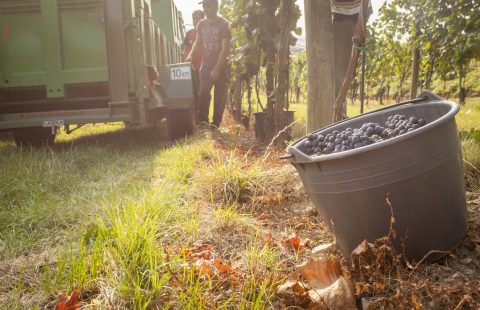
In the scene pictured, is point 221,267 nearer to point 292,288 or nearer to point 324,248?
point 292,288

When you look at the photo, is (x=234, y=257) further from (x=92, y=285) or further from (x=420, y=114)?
(x=420, y=114)

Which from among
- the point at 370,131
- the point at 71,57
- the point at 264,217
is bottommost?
the point at 264,217

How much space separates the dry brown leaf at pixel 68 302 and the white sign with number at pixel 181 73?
176 inches

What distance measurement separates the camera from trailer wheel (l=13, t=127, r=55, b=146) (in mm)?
5997

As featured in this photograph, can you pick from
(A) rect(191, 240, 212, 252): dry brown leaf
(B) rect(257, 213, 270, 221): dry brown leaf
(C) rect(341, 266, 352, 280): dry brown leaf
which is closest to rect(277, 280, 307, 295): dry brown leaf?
(C) rect(341, 266, 352, 280): dry brown leaf

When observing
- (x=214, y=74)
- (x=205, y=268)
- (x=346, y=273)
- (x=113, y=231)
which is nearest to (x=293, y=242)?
(x=346, y=273)

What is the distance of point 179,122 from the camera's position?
5965 mm

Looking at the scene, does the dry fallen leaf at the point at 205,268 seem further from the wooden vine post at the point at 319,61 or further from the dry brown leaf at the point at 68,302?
the wooden vine post at the point at 319,61

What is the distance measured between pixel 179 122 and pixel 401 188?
4.54 m

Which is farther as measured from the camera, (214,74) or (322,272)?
(214,74)

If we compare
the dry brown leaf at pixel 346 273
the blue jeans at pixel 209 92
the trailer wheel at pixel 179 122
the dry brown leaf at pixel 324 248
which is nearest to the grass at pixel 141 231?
the dry brown leaf at pixel 324 248

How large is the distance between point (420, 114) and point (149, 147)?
12.8 ft

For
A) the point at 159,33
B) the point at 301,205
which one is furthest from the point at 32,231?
the point at 159,33

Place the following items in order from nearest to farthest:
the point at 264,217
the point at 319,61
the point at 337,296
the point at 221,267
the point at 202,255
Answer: the point at 337,296 → the point at 221,267 → the point at 202,255 → the point at 264,217 → the point at 319,61
